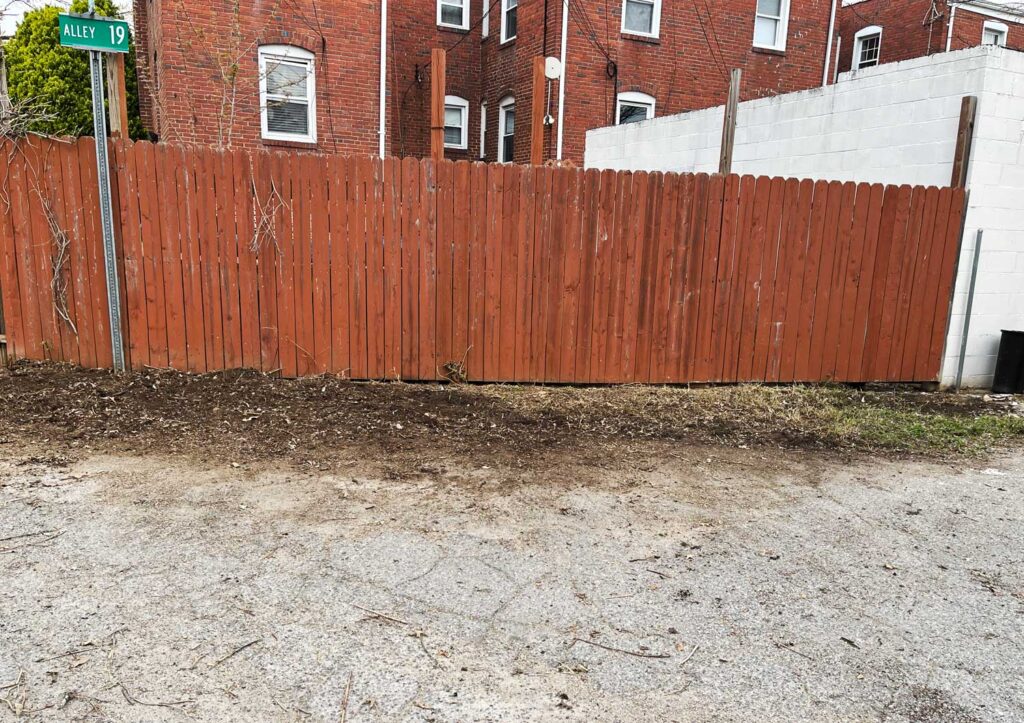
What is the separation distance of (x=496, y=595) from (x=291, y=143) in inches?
475

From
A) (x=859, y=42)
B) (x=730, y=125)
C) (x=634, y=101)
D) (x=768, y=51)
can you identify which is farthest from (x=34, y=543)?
(x=859, y=42)

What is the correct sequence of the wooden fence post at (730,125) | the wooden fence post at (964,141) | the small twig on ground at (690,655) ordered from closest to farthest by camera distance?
1. the small twig on ground at (690,655)
2. the wooden fence post at (964,141)
3. the wooden fence post at (730,125)

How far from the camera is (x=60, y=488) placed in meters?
4.30

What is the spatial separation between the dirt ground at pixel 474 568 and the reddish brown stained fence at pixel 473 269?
2.62 ft

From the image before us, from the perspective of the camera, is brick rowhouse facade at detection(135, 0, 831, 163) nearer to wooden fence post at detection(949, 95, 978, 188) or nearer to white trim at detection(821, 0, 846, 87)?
white trim at detection(821, 0, 846, 87)

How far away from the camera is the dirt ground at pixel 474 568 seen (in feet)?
8.59

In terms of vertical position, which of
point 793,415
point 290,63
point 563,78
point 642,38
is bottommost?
point 793,415

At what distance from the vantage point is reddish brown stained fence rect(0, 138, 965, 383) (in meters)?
6.16

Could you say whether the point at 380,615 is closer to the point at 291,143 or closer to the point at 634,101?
the point at 291,143

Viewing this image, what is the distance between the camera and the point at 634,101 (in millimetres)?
15219

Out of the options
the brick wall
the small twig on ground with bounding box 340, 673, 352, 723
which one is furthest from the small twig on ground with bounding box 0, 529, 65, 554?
the brick wall

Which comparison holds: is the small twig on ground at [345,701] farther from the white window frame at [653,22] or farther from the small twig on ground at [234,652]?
the white window frame at [653,22]

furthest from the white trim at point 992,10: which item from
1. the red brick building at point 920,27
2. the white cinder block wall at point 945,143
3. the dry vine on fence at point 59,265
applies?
the dry vine on fence at point 59,265

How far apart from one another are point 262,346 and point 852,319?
6.12 metres
